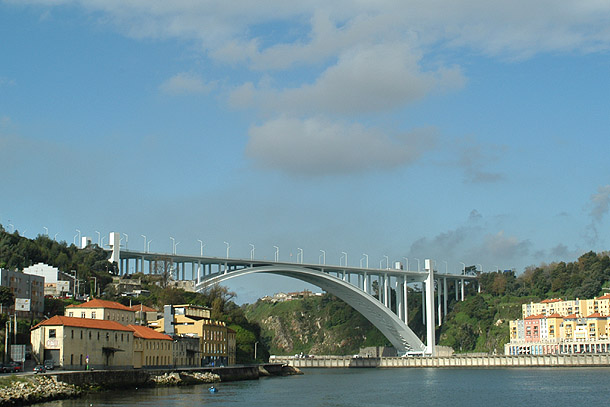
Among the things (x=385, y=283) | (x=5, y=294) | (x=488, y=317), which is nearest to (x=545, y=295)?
(x=488, y=317)

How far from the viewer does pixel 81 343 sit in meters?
42.2

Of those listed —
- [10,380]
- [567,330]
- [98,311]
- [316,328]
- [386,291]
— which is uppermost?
[386,291]

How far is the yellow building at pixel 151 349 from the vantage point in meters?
47.5

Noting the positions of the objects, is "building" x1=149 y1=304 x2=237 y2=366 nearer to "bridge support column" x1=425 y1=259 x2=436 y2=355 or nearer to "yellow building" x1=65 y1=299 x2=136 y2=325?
"yellow building" x1=65 y1=299 x2=136 y2=325

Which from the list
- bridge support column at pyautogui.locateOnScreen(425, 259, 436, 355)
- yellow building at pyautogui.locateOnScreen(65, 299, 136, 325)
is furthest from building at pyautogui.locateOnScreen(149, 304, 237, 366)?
bridge support column at pyautogui.locateOnScreen(425, 259, 436, 355)

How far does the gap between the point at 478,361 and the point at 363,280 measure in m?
15.3

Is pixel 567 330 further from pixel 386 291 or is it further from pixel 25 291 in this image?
pixel 25 291

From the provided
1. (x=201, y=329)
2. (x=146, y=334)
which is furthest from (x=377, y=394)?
(x=201, y=329)

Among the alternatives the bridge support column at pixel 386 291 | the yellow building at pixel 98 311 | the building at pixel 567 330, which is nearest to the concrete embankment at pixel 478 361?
the bridge support column at pixel 386 291

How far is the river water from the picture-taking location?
36.7m

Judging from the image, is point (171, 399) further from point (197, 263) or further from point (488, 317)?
point (488, 317)

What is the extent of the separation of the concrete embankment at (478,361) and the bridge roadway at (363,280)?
10.2 ft

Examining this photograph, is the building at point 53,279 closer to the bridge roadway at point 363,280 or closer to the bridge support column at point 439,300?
the bridge roadway at point 363,280

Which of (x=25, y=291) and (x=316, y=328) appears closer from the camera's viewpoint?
(x=25, y=291)
